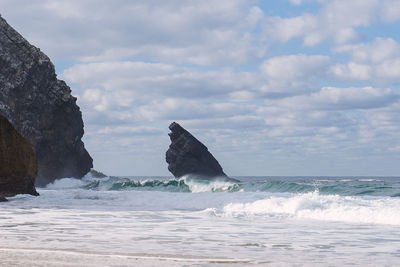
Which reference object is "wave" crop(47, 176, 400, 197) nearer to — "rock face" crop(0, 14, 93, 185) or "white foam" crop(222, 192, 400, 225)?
"white foam" crop(222, 192, 400, 225)

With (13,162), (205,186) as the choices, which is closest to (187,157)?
(205,186)

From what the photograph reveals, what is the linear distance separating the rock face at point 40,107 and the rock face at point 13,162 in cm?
3567

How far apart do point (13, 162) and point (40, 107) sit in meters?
44.2

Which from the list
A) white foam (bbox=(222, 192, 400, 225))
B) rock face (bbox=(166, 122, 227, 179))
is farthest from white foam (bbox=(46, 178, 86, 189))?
white foam (bbox=(222, 192, 400, 225))

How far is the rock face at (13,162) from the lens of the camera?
30.6 meters

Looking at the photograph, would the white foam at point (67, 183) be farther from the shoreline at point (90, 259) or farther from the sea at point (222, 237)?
the shoreline at point (90, 259)

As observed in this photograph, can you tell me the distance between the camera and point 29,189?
32438 millimetres

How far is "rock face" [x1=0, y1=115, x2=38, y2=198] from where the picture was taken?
3062cm

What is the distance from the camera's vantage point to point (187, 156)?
82625 millimetres

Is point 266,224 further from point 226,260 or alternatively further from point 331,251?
point 226,260

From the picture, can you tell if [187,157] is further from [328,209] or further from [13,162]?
[328,209]

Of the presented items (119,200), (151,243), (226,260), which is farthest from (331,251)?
(119,200)

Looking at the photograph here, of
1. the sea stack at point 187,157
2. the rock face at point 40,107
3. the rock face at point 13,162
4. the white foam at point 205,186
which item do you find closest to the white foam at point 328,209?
the rock face at point 13,162

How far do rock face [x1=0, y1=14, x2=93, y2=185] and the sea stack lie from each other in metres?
14.4
